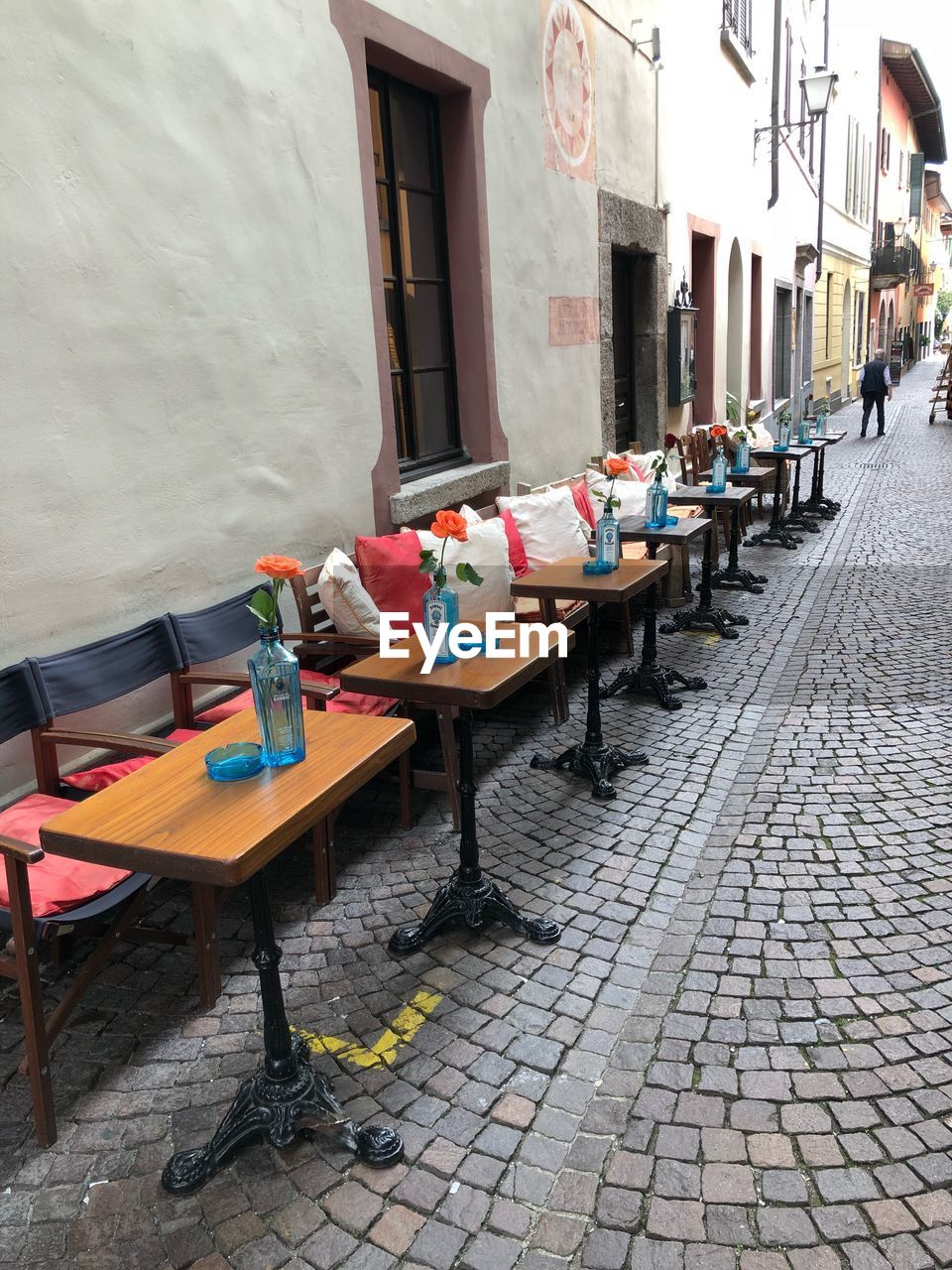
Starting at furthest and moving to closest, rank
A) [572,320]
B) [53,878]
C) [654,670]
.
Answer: [572,320]
[654,670]
[53,878]

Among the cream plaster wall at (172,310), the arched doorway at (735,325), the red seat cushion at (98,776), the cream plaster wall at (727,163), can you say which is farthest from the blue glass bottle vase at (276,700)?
the arched doorway at (735,325)

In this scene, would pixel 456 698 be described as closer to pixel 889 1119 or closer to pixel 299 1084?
pixel 299 1084

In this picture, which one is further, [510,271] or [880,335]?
[880,335]

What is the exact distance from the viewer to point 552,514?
5637mm

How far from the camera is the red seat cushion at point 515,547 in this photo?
5383 mm

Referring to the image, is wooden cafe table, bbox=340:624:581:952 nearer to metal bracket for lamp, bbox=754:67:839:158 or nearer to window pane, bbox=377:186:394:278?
window pane, bbox=377:186:394:278

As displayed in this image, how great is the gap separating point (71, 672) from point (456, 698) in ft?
4.21

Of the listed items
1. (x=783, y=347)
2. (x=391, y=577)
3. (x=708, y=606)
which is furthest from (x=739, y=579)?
(x=783, y=347)

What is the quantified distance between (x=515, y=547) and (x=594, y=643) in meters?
1.45

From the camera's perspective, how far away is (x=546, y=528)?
5586 millimetres

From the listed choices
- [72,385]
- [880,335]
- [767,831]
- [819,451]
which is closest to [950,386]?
[819,451]

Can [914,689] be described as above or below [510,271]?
below

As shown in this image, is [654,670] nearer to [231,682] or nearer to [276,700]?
[231,682]

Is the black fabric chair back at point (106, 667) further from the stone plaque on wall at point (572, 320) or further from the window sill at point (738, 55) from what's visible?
the window sill at point (738, 55)
